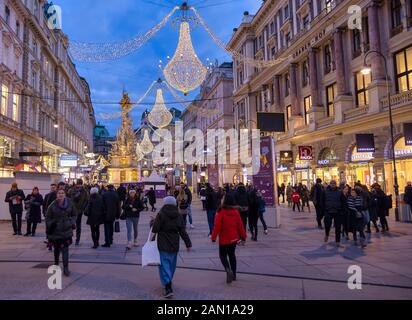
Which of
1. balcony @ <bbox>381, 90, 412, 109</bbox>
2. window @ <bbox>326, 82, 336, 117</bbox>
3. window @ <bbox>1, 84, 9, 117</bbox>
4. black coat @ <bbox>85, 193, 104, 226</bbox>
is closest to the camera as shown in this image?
black coat @ <bbox>85, 193, 104, 226</bbox>

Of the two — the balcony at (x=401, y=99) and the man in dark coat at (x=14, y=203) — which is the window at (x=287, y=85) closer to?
the balcony at (x=401, y=99)

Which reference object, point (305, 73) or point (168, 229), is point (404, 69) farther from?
point (168, 229)

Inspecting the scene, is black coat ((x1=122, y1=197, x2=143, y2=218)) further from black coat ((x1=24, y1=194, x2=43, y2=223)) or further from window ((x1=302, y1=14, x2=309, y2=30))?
window ((x1=302, y1=14, x2=309, y2=30))

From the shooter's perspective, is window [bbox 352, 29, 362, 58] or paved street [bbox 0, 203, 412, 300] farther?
window [bbox 352, 29, 362, 58]

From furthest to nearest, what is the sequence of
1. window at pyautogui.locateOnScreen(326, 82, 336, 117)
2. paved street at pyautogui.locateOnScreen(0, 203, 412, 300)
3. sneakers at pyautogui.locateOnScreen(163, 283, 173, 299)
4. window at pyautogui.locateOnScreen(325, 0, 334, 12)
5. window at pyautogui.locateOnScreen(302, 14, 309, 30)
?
window at pyautogui.locateOnScreen(302, 14, 309, 30), window at pyautogui.locateOnScreen(326, 82, 336, 117), window at pyautogui.locateOnScreen(325, 0, 334, 12), paved street at pyautogui.locateOnScreen(0, 203, 412, 300), sneakers at pyautogui.locateOnScreen(163, 283, 173, 299)

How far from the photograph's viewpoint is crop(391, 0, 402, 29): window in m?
23.4

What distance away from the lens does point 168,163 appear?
273ft

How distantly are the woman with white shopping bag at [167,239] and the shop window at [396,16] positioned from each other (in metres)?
22.9

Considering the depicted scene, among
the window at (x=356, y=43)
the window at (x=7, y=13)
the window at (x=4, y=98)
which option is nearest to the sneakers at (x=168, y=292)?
the window at (x=356, y=43)

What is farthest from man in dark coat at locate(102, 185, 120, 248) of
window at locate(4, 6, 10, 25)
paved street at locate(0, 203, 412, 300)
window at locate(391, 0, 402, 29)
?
window at locate(4, 6, 10, 25)

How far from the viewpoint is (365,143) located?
913 inches

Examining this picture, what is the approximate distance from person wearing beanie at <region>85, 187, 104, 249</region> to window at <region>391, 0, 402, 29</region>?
2169 centimetres

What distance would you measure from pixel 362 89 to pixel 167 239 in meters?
25.0

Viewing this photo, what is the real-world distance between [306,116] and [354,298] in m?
30.3
